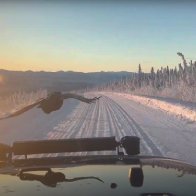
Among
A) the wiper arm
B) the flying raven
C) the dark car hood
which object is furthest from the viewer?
the flying raven

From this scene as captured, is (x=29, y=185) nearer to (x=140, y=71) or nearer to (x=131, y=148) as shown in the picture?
(x=131, y=148)

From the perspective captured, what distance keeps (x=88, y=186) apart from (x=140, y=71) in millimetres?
117686

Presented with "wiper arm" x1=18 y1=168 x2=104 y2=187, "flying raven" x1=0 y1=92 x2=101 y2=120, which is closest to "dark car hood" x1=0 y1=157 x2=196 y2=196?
"wiper arm" x1=18 y1=168 x2=104 y2=187

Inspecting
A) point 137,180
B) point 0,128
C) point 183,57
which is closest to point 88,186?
point 137,180

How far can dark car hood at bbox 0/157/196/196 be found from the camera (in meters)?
2.95

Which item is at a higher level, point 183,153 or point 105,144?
point 105,144

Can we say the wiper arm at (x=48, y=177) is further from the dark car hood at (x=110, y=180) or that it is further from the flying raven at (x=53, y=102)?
the flying raven at (x=53, y=102)

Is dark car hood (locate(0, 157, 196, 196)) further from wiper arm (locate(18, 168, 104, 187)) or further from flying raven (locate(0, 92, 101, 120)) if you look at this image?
flying raven (locate(0, 92, 101, 120))

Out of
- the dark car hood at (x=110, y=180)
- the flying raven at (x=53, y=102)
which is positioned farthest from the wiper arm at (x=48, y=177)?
the flying raven at (x=53, y=102)

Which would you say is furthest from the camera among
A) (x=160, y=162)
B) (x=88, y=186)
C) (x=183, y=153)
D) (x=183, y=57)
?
(x=183, y=57)

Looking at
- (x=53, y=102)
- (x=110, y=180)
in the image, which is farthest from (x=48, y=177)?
(x=53, y=102)

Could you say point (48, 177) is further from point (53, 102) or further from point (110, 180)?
point (53, 102)

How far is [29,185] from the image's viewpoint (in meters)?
3.17

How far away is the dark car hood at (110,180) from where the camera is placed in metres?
2.95
